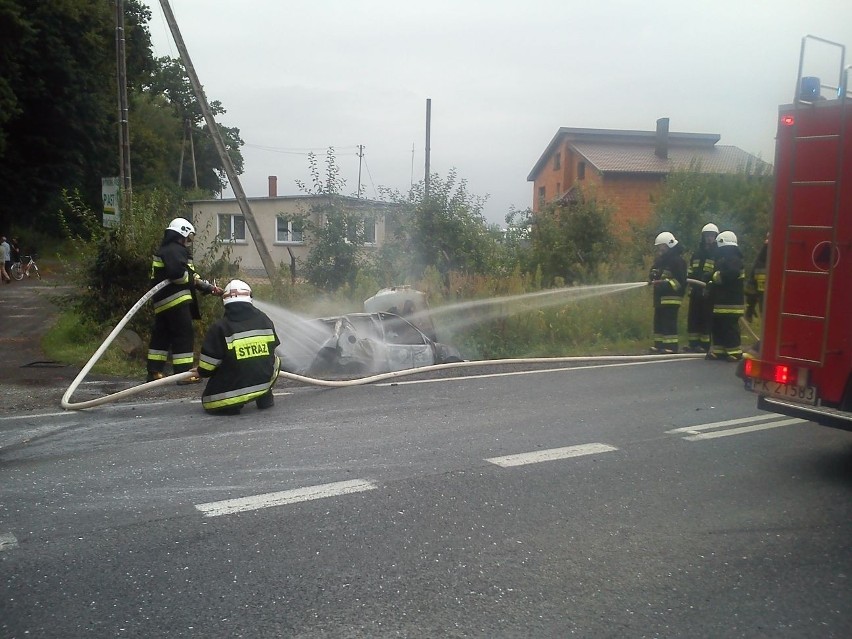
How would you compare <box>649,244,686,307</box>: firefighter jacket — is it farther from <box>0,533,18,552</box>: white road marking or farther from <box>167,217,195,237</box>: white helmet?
<box>0,533,18,552</box>: white road marking

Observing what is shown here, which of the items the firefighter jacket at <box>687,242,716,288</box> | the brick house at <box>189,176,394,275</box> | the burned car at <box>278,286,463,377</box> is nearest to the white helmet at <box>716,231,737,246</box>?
the firefighter jacket at <box>687,242,716,288</box>

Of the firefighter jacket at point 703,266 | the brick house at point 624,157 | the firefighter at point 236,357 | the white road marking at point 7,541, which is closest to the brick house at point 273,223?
the firefighter at point 236,357

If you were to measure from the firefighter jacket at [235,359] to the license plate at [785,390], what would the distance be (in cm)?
423

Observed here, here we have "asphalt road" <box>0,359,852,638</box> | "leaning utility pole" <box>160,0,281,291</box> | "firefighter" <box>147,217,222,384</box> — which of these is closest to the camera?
"asphalt road" <box>0,359,852,638</box>

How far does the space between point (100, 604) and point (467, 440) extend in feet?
11.5

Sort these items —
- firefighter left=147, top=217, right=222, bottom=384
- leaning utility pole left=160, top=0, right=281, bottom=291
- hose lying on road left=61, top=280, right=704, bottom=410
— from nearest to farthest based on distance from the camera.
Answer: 1. hose lying on road left=61, top=280, right=704, bottom=410
2. firefighter left=147, top=217, right=222, bottom=384
3. leaning utility pole left=160, top=0, right=281, bottom=291

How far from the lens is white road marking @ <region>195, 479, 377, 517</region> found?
497 cm

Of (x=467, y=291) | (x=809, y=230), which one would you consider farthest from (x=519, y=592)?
(x=467, y=291)

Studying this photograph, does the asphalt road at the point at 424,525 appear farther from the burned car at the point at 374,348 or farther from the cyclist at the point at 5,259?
the cyclist at the point at 5,259

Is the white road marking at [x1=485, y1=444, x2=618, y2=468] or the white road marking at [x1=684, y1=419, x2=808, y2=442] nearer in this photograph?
the white road marking at [x1=485, y1=444, x2=618, y2=468]

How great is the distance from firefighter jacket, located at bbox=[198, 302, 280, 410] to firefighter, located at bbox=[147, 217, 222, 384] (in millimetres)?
1678

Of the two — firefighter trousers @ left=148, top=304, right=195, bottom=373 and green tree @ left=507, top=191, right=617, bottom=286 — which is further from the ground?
green tree @ left=507, top=191, right=617, bottom=286

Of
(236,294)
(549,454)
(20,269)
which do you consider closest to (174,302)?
(236,294)

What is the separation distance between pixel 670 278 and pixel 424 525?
8.74m
